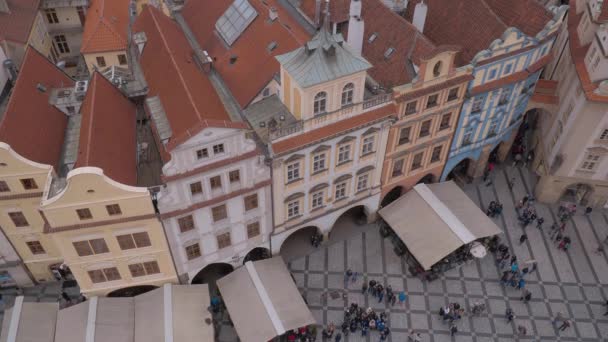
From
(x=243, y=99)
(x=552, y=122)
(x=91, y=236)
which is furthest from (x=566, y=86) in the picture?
(x=91, y=236)

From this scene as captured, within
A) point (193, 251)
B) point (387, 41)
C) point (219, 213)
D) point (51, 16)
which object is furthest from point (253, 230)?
point (51, 16)

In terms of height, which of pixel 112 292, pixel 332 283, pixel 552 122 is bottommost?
pixel 332 283

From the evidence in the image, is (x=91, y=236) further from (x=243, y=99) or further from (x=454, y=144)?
(x=454, y=144)

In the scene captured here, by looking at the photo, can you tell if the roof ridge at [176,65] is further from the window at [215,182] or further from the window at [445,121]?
the window at [445,121]

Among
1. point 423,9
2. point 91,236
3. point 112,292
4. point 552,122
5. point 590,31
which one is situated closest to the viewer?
point 91,236

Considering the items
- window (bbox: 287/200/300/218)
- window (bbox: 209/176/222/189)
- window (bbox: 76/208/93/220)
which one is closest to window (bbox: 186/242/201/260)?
window (bbox: 209/176/222/189)

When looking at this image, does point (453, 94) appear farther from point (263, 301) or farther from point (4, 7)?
point (4, 7)

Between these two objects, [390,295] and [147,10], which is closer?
[390,295]
